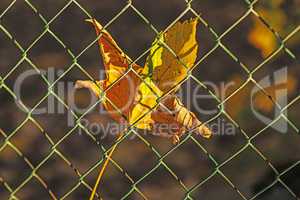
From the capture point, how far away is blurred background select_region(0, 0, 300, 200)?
208 cm

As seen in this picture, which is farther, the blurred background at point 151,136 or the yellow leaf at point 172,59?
the blurred background at point 151,136

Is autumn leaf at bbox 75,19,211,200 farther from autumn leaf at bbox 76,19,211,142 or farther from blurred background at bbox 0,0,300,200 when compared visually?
blurred background at bbox 0,0,300,200

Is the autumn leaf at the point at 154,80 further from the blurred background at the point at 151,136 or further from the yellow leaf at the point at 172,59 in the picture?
the blurred background at the point at 151,136

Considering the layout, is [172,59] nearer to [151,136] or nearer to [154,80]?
[154,80]

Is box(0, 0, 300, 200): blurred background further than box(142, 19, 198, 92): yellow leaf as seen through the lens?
Yes

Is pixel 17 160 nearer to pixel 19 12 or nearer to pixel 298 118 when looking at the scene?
pixel 19 12

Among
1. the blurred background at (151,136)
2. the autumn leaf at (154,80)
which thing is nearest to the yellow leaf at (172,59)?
the autumn leaf at (154,80)

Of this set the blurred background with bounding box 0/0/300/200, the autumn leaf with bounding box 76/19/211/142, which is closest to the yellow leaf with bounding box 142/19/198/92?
the autumn leaf with bounding box 76/19/211/142

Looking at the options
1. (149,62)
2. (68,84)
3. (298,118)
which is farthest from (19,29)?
(298,118)

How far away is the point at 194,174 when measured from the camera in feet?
6.91

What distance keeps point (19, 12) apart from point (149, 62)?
696mm

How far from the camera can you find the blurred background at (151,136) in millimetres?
2076

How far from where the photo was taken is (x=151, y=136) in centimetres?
212

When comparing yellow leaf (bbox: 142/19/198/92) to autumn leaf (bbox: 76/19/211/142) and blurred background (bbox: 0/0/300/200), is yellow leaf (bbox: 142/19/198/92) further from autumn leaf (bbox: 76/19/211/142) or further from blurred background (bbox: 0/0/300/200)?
blurred background (bbox: 0/0/300/200)
